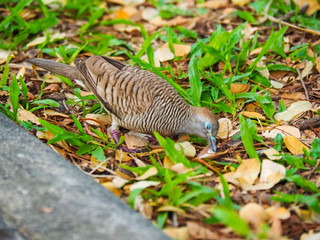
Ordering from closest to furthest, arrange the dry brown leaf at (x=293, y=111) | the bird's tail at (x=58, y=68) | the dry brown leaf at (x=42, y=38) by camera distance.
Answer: the dry brown leaf at (x=293, y=111) → the bird's tail at (x=58, y=68) → the dry brown leaf at (x=42, y=38)

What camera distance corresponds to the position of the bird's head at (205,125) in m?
4.03

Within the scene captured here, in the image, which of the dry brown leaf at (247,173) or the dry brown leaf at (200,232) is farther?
the dry brown leaf at (247,173)

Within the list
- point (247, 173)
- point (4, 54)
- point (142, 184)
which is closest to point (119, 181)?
point (142, 184)

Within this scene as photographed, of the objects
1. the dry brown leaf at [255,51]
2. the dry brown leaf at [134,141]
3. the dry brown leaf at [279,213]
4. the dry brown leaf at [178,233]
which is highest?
the dry brown leaf at [255,51]

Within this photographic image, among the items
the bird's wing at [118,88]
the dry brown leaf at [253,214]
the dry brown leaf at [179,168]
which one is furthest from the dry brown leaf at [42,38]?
the dry brown leaf at [253,214]

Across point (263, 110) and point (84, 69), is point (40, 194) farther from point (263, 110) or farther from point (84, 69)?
point (263, 110)

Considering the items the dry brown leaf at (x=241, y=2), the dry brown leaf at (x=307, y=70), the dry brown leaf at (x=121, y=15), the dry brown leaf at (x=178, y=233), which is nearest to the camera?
the dry brown leaf at (x=178, y=233)

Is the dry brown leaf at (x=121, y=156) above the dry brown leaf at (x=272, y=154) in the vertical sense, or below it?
below

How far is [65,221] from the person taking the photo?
9.39ft

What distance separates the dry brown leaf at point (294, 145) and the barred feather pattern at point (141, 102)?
894 mm

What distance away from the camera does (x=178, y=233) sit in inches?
118

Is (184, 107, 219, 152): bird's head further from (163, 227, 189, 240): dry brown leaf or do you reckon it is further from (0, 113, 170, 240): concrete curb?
(0, 113, 170, 240): concrete curb

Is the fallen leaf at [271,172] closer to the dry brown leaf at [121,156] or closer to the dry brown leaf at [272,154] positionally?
the dry brown leaf at [272,154]

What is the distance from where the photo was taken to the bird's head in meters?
4.03
